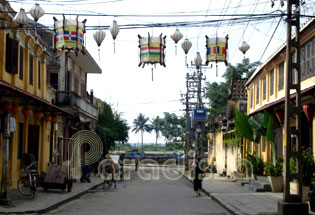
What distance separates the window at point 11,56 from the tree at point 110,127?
24.3m

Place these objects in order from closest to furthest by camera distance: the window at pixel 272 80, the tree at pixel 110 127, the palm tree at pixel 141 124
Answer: the window at pixel 272 80
the tree at pixel 110 127
the palm tree at pixel 141 124

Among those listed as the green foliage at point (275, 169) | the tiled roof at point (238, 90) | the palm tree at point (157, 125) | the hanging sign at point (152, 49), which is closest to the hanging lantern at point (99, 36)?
the hanging sign at point (152, 49)

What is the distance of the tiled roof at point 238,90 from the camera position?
37800 mm

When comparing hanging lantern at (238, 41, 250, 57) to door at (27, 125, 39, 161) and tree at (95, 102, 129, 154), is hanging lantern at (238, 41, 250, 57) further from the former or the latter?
tree at (95, 102, 129, 154)

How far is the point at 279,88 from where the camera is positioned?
2375 cm

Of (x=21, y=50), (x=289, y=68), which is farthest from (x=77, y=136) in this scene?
(x=289, y=68)

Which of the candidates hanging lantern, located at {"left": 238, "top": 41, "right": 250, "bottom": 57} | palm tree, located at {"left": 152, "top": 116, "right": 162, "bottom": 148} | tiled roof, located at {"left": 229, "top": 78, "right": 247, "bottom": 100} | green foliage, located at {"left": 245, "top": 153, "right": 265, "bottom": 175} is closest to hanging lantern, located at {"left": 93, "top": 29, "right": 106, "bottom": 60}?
hanging lantern, located at {"left": 238, "top": 41, "right": 250, "bottom": 57}

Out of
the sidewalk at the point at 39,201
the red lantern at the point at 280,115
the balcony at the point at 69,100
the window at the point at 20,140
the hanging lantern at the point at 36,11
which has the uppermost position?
the hanging lantern at the point at 36,11

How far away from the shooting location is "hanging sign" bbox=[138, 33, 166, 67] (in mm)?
16094

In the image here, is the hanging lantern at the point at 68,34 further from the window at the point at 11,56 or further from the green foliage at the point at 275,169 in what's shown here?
the green foliage at the point at 275,169

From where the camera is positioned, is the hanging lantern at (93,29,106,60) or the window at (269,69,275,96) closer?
the hanging lantern at (93,29,106,60)

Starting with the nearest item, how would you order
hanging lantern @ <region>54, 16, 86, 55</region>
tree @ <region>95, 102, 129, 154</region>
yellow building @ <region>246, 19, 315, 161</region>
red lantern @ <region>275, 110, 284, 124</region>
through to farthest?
hanging lantern @ <region>54, 16, 86, 55</region> < yellow building @ <region>246, 19, 315, 161</region> < red lantern @ <region>275, 110, 284, 124</region> < tree @ <region>95, 102, 129, 154</region>

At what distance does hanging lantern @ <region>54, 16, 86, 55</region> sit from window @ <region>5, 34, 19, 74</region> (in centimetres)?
484

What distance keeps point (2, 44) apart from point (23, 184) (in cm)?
597
